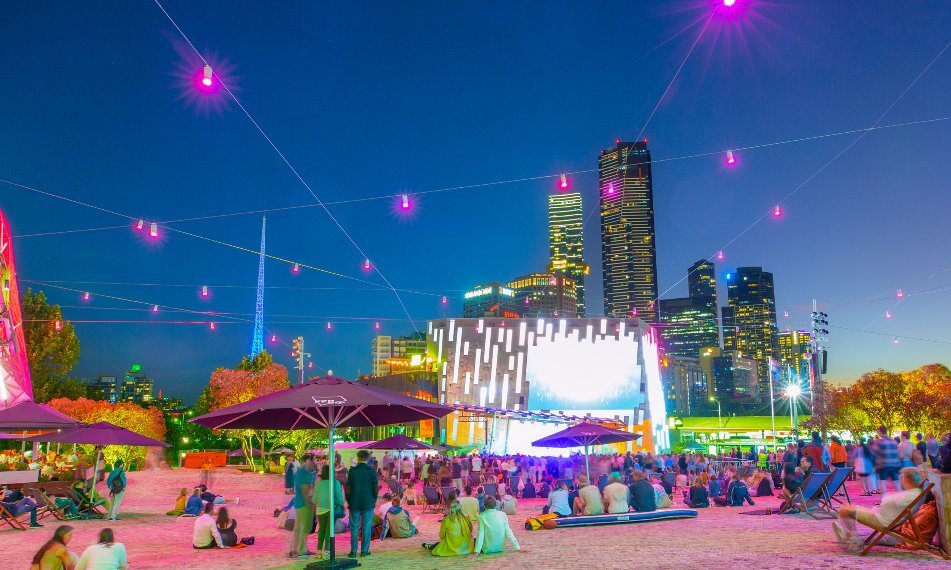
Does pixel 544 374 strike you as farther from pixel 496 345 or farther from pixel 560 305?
pixel 560 305

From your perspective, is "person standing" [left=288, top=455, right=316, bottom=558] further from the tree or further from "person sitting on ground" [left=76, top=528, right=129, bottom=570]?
the tree


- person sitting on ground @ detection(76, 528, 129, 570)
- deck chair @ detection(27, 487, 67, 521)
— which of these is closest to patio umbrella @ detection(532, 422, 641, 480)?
deck chair @ detection(27, 487, 67, 521)

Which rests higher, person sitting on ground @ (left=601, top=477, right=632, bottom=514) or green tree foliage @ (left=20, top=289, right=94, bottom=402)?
green tree foliage @ (left=20, top=289, right=94, bottom=402)

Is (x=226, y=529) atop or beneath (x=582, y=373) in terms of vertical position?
beneath

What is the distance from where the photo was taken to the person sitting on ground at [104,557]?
6.85m

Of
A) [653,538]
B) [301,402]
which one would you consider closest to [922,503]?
[653,538]

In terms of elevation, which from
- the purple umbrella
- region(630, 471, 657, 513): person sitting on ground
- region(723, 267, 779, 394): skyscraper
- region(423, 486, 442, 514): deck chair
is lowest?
region(423, 486, 442, 514): deck chair

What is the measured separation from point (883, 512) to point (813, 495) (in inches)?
185

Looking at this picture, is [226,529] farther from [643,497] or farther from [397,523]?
[643,497]

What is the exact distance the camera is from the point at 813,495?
1258cm

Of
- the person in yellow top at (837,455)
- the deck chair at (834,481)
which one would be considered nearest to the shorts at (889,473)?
the person in yellow top at (837,455)

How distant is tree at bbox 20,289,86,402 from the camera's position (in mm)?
42469

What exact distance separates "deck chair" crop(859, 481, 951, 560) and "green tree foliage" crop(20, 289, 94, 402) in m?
44.4

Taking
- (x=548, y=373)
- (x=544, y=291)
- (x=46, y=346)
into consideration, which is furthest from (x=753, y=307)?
(x=46, y=346)
